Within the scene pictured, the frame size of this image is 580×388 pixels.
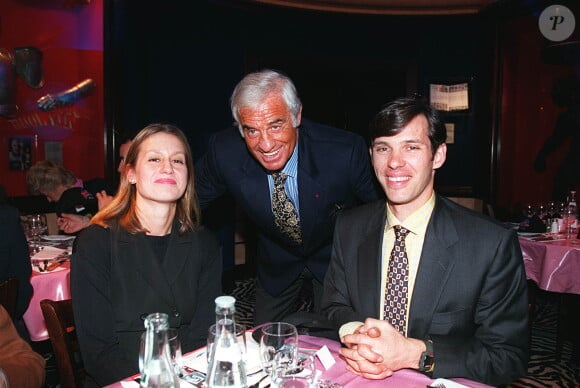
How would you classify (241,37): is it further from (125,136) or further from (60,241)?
(60,241)

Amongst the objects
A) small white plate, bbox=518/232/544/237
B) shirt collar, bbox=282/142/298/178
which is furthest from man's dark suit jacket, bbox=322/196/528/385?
small white plate, bbox=518/232/544/237

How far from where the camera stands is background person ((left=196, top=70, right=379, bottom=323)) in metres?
2.51

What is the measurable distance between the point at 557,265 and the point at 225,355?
3.67 meters

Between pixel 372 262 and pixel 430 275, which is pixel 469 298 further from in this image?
pixel 372 262

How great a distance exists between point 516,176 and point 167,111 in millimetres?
4982

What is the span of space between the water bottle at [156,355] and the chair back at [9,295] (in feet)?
4.91

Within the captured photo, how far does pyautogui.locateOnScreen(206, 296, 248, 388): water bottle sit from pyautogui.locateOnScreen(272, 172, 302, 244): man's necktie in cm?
154

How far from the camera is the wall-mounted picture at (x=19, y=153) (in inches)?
201

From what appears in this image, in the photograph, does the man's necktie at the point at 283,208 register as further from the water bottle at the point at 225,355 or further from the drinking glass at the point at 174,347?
the water bottle at the point at 225,355

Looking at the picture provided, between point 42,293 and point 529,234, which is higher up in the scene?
point 529,234

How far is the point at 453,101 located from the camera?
7.41 m

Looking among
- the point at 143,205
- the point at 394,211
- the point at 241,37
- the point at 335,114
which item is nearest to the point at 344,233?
the point at 394,211

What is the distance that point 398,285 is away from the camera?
1931mm

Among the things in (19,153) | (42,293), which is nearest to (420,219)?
(42,293)
